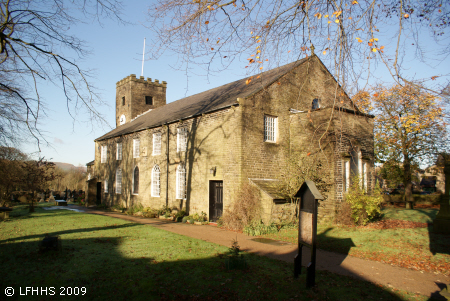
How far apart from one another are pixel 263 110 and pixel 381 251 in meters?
8.95

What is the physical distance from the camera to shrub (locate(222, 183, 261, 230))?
1362 cm

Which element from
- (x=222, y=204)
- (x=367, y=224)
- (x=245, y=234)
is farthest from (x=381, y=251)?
(x=222, y=204)

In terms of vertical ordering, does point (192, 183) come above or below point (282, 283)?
above

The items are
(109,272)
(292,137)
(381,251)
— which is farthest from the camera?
(292,137)

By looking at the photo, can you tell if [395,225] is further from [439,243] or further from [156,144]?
[156,144]

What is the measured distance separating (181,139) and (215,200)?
5.24 metres

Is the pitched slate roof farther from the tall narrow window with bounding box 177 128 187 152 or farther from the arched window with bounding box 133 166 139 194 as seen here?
the arched window with bounding box 133 166 139 194

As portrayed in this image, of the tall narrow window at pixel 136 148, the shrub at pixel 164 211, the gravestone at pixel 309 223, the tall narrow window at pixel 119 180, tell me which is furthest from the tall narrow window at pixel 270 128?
the tall narrow window at pixel 119 180

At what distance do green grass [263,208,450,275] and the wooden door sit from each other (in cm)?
409

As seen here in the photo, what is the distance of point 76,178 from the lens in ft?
189

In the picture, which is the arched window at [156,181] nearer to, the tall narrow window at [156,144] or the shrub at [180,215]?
the tall narrow window at [156,144]

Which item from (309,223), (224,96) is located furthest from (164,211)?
(309,223)

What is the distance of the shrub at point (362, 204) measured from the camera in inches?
504

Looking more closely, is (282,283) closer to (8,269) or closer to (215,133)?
(8,269)
